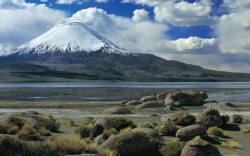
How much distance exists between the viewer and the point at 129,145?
18250 millimetres

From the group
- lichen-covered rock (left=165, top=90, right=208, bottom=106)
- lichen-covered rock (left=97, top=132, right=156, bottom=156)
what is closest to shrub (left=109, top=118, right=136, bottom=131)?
lichen-covered rock (left=97, top=132, right=156, bottom=156)

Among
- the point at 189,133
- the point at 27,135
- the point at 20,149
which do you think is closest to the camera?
the point at 20,149

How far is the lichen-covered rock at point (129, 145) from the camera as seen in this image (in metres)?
17.8

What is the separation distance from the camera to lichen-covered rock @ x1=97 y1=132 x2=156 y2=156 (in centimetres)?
1778

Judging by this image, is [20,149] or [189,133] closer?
[20,149]

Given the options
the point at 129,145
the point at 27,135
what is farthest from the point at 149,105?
the point at 27,135

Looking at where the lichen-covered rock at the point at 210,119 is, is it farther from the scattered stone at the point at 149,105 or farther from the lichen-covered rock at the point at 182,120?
the scattered stone at the point at 149,105

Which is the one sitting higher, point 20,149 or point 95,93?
point 20,149

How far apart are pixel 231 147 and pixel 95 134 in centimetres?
729

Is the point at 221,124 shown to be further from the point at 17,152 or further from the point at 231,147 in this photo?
the point at 17,152

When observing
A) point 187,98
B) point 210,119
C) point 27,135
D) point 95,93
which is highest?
point 27,135

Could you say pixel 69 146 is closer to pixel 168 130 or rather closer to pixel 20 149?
pixel 20 149

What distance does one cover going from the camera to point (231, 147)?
73.7 feet

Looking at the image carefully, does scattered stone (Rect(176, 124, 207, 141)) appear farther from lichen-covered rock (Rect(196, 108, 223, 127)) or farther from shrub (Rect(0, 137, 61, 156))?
shrub (Rect(0, 137, 61, 156))
